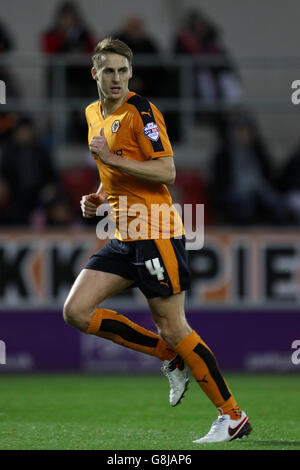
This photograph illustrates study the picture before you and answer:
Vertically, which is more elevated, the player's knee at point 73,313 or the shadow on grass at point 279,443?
the player's knee at point 73,313

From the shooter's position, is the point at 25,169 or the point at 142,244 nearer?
the point at 142,244

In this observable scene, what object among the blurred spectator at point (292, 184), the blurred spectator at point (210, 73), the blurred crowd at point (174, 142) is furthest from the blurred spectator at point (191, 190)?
the blurred spectator at point (292, 184)

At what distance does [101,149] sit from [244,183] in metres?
6.01

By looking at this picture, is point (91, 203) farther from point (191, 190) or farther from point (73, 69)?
point (73, 69)

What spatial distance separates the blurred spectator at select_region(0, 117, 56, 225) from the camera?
10.8 m

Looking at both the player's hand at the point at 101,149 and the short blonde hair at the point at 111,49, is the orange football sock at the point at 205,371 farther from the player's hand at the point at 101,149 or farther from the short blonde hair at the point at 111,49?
the short blonde hair at the point at 111,49

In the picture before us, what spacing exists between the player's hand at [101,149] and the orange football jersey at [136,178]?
14cm

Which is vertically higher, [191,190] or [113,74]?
[113,74]

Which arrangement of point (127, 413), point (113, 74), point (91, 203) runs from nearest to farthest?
point (113, 74) → point (91, 203) → point (127, 413)

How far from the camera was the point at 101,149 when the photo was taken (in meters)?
5.34

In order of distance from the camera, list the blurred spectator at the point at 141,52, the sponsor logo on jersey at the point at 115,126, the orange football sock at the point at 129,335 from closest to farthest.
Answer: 1. the sponsor logo on jersey at the point at 115,126
2. the orange football sock at the point at 129,335
3. the blurred spectator at the point at 141,52

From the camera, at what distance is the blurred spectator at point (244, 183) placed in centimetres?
1107

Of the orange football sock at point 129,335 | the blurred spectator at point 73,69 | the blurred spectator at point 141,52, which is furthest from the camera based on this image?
the blurred spectator at point 73,69

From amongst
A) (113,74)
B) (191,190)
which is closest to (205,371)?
(113,74)
